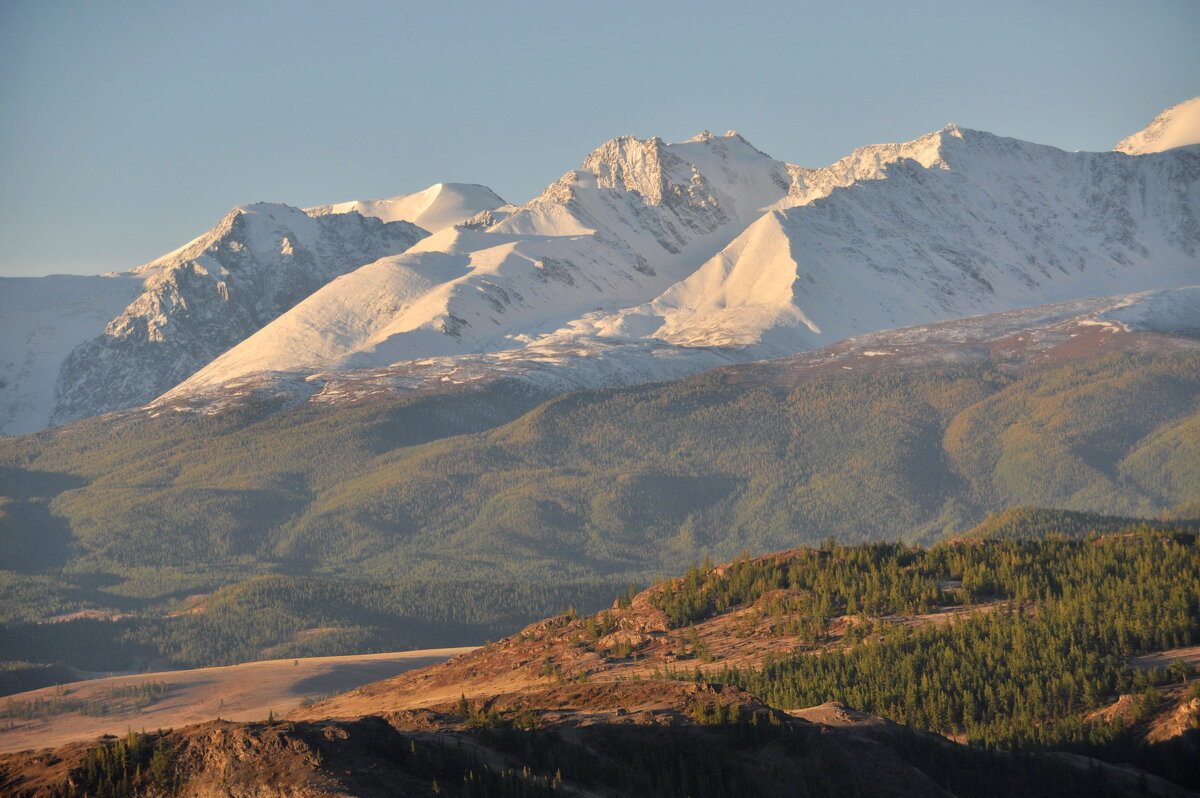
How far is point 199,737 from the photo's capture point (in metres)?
75.5

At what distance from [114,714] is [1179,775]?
13464 centimetres

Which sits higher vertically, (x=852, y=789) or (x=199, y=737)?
(x=199, y=737)

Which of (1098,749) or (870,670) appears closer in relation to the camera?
(1098,749)

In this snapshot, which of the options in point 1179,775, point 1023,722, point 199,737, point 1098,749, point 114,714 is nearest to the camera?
point 199,737

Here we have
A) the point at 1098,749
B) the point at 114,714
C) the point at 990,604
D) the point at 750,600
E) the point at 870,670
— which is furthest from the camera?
the point at 114,714

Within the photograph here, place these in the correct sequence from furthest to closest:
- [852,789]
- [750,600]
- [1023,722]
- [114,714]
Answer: [114,714], [750,600], [1023,722], [852,789]

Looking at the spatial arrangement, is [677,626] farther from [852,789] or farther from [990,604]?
[852,789]

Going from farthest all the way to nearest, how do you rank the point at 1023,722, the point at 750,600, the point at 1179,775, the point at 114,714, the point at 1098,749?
the point at 114,714 < the point at 750,600 < the point at 1023,722 < the point at 1098,749 < the point at 1179,775

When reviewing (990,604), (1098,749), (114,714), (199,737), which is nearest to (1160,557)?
(990,604)

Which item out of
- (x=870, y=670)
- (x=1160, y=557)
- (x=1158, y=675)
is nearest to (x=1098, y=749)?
(x=1158, y=675)

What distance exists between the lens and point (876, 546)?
15425 centimetres

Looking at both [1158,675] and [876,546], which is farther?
[876,546]

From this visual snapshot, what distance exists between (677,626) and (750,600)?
7862 millimetres

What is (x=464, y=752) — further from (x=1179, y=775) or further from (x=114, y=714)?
(x=114, y=714)
